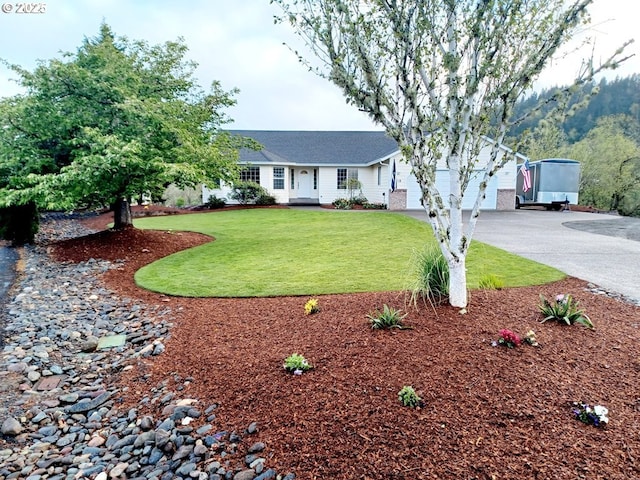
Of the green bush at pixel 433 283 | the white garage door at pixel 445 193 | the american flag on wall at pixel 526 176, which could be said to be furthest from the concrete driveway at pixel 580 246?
the american flag on wall at pixel 526 176

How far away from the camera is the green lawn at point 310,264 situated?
Answer: 6.49 m

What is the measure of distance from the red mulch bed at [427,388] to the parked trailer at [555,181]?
2102 cm

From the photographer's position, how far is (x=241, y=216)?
750 inches

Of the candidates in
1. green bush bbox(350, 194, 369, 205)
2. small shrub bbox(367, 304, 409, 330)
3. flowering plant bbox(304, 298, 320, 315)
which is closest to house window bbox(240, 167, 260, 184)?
green bush bbox(350, 194, 369, 205)

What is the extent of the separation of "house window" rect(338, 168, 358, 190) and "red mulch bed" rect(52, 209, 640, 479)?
21981 mm

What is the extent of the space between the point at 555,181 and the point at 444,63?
2342 centimetres

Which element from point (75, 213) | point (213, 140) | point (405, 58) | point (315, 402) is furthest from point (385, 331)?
point (75, 213)

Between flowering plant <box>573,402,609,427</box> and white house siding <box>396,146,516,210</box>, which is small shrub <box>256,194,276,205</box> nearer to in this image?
white house siding <box>396,146,516,210</box>

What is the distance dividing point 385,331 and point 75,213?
79.6 ft

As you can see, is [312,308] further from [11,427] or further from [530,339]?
[11,427]

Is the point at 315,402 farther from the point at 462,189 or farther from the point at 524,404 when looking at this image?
the point at 462,189

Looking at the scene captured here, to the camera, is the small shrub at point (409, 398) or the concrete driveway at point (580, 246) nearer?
the small shrub at point (409, 398)

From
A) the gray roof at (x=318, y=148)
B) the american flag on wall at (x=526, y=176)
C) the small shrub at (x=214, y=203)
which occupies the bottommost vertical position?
the small shrub at (x=214, y=203)

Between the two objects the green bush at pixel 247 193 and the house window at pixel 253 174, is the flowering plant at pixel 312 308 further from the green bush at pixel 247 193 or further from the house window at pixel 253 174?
the house window at pixel 253 174
